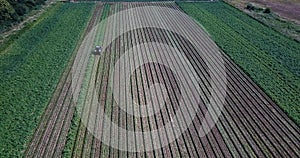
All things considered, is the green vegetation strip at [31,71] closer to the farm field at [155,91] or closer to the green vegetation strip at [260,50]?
the farm field at [155,91]

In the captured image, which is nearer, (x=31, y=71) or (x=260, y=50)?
(x=31, y=71)

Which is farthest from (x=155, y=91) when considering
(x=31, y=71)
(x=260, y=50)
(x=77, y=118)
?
(x=260, y=50)

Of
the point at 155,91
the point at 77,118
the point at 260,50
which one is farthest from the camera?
the point at 260,50

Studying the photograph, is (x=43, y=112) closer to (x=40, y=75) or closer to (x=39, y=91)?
(x=39, y=91)

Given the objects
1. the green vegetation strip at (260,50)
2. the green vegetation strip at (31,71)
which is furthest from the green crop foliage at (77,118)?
the green vegetation strip at (260,50)

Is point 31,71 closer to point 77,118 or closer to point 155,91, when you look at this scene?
point 77,118

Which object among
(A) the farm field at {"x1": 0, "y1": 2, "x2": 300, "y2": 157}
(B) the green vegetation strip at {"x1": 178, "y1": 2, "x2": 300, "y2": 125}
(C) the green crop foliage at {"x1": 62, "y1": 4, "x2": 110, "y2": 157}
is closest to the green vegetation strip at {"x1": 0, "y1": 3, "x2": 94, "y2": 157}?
(A) the farm field at {"x1": 0, "y1": 2, "x2": 300, "y2": 157}
